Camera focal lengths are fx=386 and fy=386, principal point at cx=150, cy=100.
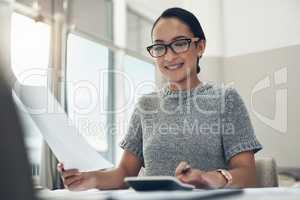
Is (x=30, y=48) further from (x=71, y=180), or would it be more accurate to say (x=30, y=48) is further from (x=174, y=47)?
(x=71, y=180)

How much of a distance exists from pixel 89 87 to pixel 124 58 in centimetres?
68

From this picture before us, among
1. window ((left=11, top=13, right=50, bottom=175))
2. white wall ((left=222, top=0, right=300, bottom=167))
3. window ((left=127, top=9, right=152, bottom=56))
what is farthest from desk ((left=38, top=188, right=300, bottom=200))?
window ((left=127, top=9, right=152, bottom=56))

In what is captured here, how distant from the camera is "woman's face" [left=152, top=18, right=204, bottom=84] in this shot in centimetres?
121

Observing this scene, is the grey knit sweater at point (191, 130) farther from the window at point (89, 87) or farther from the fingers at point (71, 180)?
the window at point (89, 87)

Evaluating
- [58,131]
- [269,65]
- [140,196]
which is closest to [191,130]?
[58,131]

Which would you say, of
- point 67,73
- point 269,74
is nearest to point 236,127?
point 269,74

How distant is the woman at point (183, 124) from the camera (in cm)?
107

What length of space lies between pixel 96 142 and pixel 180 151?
7.78ft

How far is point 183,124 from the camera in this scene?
1183 mm

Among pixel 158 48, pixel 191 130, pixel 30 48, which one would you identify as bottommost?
pixel 191 130

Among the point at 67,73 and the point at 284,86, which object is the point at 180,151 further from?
the point at 67,73

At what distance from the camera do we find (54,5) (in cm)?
307

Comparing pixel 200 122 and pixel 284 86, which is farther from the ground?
pixel 284 86

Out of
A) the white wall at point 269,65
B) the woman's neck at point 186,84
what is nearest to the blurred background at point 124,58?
the white wall at point 269,65
